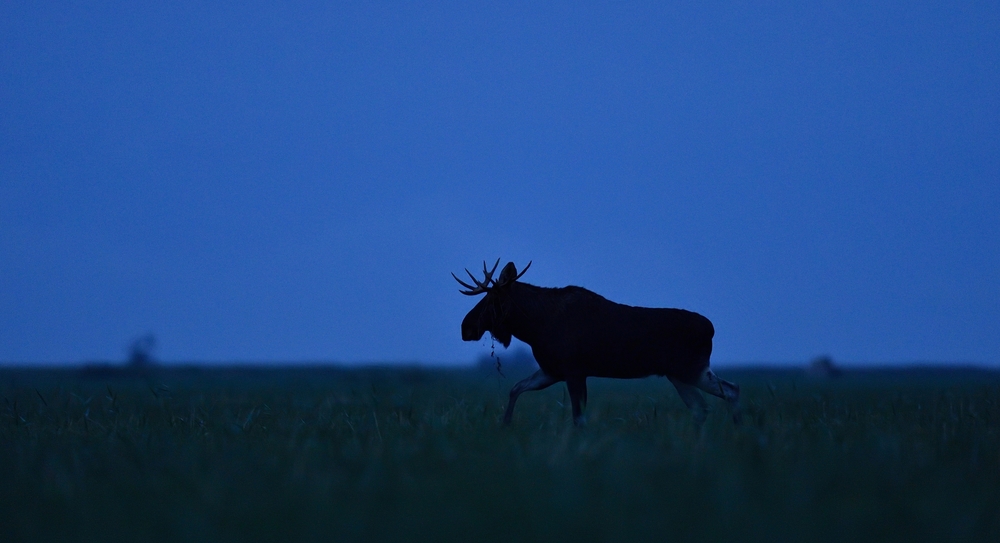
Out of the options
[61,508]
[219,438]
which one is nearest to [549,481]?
[61,508]

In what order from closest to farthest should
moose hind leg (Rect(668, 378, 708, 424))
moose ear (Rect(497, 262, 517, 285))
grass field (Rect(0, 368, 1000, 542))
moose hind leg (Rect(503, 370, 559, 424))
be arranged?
grass field (Rect(0, 368, 1000, 542)) → moose hind leg (Rect(503, 370, 559, 424)) → moose ear (Rect(497, 262, 517, 285)) → moose hind leg (Rect(668, 378, 708, 424))

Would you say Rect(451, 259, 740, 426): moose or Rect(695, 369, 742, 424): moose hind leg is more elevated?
Rect(451, 259, 740, 426): moose

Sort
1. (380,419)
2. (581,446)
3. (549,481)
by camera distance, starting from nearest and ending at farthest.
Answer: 1. (549,481)
2. (581,446)
3. (380,419)

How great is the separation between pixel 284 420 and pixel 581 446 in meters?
4.68

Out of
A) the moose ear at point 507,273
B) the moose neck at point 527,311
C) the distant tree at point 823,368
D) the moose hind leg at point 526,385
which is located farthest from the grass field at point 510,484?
the distant tree at point 823,368

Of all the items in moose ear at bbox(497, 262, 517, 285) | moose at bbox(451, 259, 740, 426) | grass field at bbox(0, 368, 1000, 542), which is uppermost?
moose ear at bbox(497, 262, 517, 285)

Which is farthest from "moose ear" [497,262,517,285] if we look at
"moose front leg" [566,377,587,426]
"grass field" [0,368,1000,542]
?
"grass field" [0,368,1000,542]

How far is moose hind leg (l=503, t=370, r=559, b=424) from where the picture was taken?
30.9ft

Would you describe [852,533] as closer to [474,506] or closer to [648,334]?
[474,506]

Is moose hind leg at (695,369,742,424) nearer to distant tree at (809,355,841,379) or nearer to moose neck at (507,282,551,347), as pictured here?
moose neck at (507,282,551,347)

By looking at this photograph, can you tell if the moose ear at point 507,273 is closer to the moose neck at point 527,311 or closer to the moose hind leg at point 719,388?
the moose neck at point 527,311

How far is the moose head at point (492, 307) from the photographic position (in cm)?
989

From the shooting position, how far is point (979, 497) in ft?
15.0

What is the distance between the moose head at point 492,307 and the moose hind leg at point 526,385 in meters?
0.64
